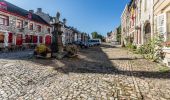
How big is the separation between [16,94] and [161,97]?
12.9 ft

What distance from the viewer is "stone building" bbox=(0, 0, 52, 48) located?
27188 millimetres

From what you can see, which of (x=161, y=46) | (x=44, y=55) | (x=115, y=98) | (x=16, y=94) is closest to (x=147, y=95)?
(x=115, y=98)

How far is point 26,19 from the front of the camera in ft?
111

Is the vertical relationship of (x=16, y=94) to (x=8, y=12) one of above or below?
below

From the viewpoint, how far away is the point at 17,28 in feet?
102

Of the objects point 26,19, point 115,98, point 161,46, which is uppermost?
point 26,19

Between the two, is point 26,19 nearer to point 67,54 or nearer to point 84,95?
point 67,54

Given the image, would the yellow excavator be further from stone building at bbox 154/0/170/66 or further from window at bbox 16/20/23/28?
window at bbox 16/20/23/28

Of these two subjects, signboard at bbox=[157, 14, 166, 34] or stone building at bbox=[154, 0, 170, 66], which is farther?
signboard at bbox=[157, 14, 166, 34]

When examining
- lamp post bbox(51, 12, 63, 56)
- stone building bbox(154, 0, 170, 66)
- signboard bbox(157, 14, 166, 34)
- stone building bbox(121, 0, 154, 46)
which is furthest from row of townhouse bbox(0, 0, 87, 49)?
stone building bbox(154, 0, 170, 66)

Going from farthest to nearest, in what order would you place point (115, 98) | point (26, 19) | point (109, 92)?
point (26, 19) < point (109, 92) < point (115, 98)

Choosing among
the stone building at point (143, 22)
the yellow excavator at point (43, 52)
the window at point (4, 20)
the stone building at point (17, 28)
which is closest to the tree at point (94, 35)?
the stone building at point (17, 28)

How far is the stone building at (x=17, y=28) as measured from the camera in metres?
27.2

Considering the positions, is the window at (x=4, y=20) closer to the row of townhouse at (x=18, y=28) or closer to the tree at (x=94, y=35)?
the row of townhouse at (x=18, y=28)
